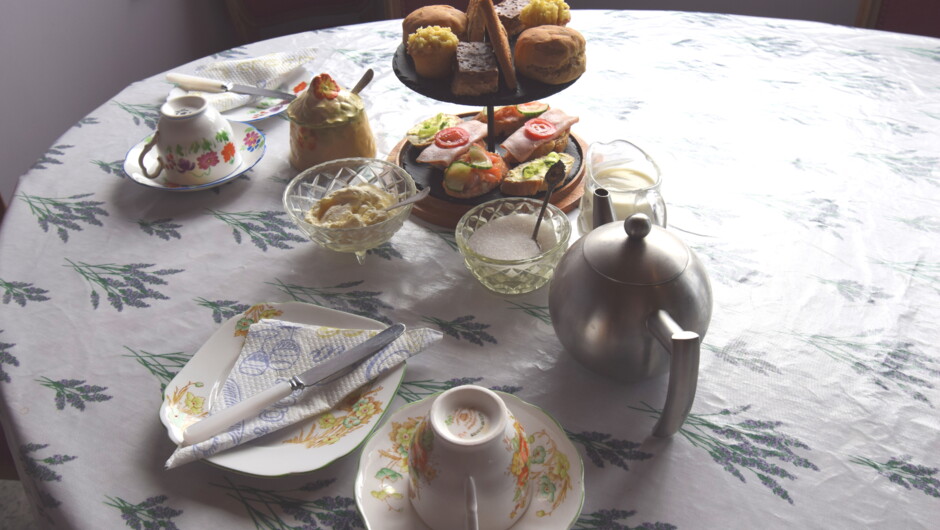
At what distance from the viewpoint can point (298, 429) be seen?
0.74 m

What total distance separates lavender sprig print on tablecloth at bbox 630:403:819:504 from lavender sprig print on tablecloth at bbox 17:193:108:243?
859mm

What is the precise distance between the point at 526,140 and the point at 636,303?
49cm

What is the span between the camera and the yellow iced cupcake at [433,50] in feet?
3.28

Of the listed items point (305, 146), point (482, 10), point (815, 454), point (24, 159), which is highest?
point (482, 10)

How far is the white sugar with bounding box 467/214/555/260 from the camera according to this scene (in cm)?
89

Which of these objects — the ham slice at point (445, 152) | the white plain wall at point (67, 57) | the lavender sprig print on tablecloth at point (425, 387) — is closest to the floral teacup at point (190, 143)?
the ham slice at point (445, 152)

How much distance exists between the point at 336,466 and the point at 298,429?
0.06m

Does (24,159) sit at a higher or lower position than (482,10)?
lower

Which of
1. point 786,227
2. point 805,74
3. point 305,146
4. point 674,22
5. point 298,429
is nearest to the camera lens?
point 298,429

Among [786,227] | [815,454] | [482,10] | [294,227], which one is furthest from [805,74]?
[294,227]

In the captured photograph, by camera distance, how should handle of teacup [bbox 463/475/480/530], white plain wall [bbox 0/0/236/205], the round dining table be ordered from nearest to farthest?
1. handle of teacup [bbox 463/475/480/530]
2. the round dining table
3. white plain wall [bbox 0/0/236/205]

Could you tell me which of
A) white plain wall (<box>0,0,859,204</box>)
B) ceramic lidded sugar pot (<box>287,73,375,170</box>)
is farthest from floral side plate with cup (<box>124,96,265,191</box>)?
white plain wall (<box>0,0,859,204</box>)

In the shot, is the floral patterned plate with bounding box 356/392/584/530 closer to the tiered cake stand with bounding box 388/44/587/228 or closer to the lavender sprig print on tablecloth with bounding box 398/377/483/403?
the lavender sprig print on tablecloth with bounding box 398/377/483/403

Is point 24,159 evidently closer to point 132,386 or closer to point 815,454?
point 132,386
